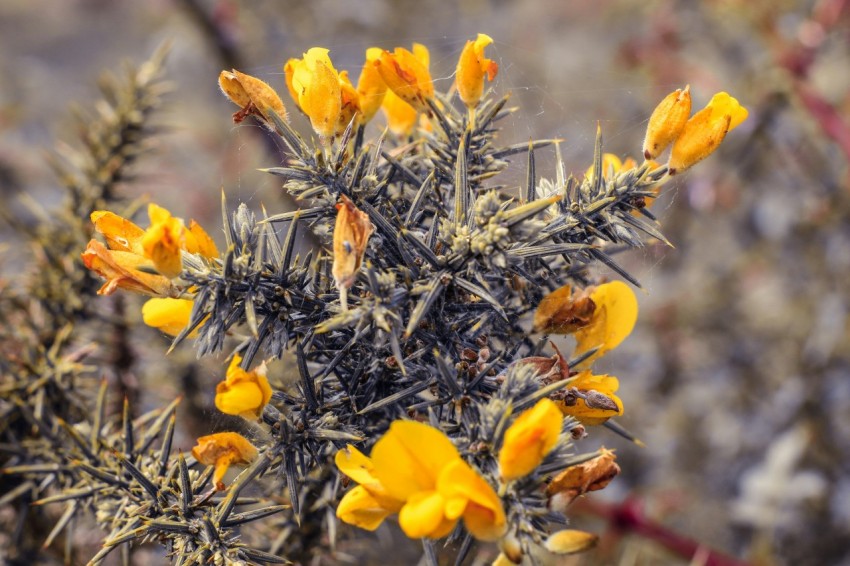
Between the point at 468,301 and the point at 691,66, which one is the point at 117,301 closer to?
the point at 468,301

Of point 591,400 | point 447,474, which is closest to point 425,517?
point 447,474

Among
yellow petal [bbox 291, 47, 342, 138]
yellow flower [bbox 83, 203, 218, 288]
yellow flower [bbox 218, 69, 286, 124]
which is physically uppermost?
yellow petal [bbox 291, 47, 342, 138]

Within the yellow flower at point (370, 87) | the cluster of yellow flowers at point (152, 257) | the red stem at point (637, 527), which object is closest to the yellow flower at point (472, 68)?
the yellow flower at point (370, 87)

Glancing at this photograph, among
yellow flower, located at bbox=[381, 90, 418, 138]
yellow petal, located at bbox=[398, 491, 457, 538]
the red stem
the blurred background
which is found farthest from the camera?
the blurred background

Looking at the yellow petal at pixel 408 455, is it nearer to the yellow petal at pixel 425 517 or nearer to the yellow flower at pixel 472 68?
the yellow petal at pixel 425 517

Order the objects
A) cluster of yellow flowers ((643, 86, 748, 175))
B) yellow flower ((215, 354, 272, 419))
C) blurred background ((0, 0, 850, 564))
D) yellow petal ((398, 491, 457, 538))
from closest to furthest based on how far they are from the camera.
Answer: yellow petal ((398, 491, 457, 538))
yellow flower ((215, 354, 272, 419))
cluster of yellow flowers ((643, 86, 748, 175))
blurred background ((0, 0, 850, 564))

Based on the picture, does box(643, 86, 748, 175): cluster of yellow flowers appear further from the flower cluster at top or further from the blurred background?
the blurred background

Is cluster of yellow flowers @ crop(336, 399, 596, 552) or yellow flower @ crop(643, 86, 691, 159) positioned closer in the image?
cluster of yellow flowers @ crop(336, 399, 596, 552)

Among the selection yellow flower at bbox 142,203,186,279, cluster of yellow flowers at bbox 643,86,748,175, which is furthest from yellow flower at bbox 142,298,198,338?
cluster of yellow flowers at bbox 643,86,748,175

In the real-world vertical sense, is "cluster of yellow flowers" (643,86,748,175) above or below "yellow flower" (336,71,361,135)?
above
